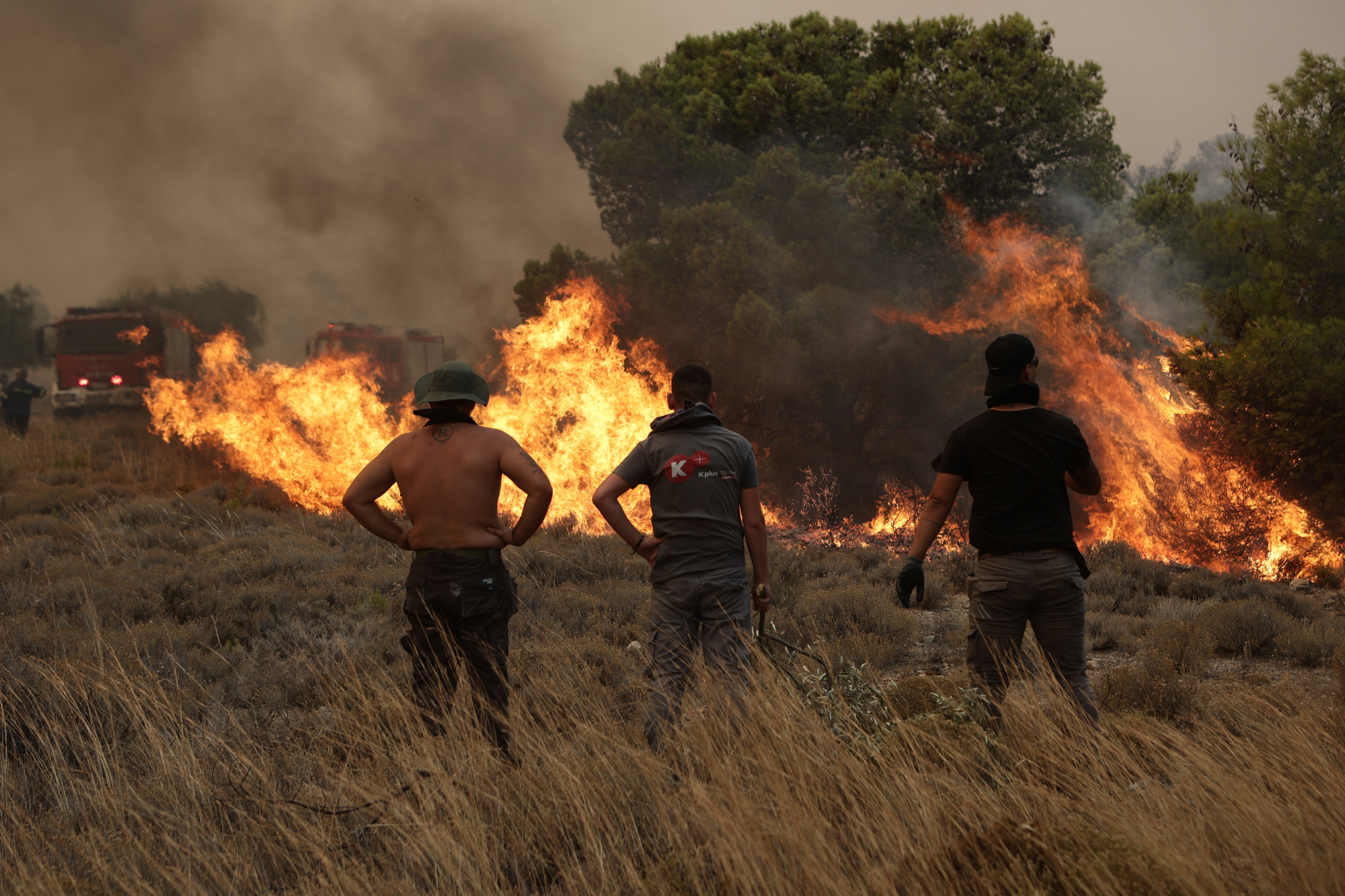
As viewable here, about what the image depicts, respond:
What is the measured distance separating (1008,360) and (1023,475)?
1.64ft

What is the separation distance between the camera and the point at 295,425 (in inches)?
586

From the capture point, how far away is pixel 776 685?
10.9 feet

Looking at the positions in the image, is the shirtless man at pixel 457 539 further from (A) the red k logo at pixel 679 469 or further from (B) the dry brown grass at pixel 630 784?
(A) the red k logo at pixel 679 469

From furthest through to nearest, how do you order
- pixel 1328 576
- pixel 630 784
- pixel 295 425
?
pixel 295 425
pixel 1328 576
pixel 630 784

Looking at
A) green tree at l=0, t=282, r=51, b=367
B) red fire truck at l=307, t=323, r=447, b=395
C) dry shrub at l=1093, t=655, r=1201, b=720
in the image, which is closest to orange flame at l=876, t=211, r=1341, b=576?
dry shrub at l=1093, t=655, r=1201, b=720

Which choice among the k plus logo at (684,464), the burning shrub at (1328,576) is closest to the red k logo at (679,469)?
the k plus logo at (684,464)


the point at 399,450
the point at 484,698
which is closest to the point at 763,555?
the point at 484,698

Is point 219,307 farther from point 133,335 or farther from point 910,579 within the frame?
point 910,579

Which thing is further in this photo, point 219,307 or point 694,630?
point 219,307

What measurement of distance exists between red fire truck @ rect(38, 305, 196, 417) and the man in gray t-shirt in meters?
20.9

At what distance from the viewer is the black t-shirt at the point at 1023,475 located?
11.5 feet

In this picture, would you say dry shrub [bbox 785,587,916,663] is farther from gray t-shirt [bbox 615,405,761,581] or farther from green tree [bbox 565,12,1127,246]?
green tree [bbox 565,12,1127,246]

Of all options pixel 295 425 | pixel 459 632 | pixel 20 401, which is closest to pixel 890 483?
pixel 295 425

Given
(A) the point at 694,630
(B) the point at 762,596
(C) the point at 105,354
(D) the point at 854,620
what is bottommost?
(D) the point at 854,620
